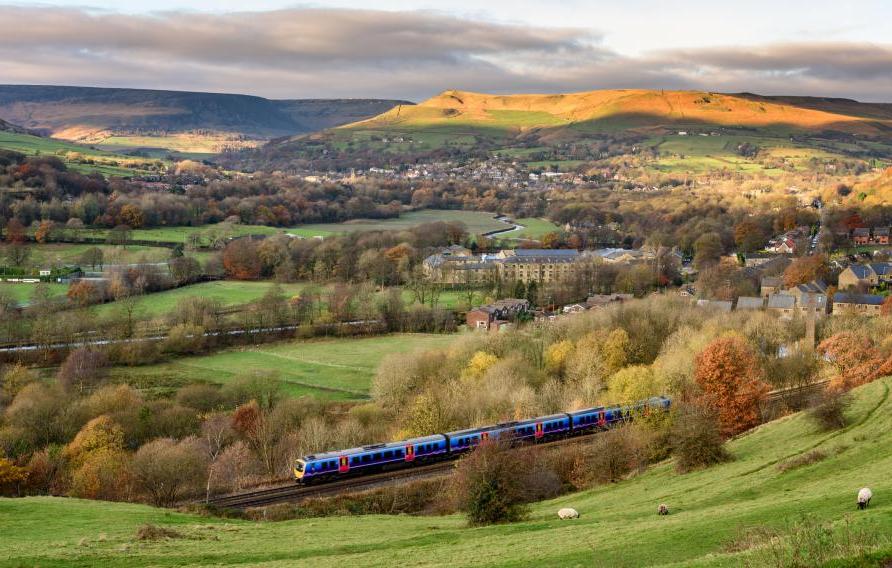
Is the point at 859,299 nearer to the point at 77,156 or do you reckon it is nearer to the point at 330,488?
the point at 330,488

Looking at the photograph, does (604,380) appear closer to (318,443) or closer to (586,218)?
(318,443)

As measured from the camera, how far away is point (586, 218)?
150750 mm

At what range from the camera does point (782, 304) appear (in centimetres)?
7050

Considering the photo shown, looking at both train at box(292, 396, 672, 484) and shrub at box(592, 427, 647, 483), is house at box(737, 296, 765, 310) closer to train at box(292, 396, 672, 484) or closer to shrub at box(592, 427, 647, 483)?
train at box(292, 396, 672, 484)

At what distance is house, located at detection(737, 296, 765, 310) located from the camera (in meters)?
69.8

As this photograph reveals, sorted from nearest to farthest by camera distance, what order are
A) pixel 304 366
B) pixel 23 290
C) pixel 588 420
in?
1. pixel 588 420
2. pixel 304 366
3. pixel 23 290

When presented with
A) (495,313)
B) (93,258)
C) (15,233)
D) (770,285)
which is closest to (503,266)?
(495,313)

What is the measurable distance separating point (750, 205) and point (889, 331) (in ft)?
312

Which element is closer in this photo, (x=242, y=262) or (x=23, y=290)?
(x=23, y=290)

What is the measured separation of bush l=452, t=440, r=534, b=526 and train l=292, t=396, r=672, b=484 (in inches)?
224

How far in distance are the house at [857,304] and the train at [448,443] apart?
111 feet

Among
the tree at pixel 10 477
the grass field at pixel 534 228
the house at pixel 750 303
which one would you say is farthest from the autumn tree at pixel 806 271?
the tree at pixel 10 477

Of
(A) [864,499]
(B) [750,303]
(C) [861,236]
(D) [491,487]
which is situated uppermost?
(A) [864,499]

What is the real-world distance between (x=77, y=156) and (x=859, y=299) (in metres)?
152
